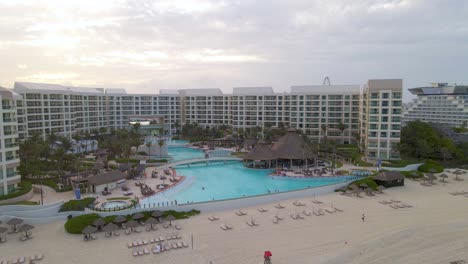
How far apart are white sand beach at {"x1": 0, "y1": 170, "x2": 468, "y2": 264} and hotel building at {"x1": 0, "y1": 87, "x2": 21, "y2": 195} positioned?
7856 millimetres

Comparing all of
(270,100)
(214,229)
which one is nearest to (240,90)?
(270,100)

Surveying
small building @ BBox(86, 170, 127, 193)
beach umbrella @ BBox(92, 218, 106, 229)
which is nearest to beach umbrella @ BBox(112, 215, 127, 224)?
beach umbrella @ BBox(92, 218, 106, 229)

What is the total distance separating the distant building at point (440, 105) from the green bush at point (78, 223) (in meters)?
90.7

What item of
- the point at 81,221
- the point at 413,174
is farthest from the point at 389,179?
the point at 81,221

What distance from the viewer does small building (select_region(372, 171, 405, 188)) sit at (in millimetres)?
40884

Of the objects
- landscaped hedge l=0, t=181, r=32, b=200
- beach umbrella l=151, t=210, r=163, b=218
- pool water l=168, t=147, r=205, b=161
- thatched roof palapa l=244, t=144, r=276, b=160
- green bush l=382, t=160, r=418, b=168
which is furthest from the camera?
pool water l=168, t=147, r=205, b=161

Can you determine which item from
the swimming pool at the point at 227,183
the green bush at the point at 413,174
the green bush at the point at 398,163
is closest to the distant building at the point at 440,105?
the green bush at the point at 398,163

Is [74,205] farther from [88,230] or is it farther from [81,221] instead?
[88,230]

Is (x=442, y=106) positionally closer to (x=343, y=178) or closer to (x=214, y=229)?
(x=343, y=178)

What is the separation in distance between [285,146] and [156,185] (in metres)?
22.8

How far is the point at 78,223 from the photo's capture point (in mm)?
26984

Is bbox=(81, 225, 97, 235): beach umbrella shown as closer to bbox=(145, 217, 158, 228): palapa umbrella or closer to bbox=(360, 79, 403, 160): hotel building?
bbox=(145, 217, 158, 228): palapa umbrella

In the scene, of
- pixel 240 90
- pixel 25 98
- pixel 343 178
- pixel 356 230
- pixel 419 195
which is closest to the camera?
pixel 356 230

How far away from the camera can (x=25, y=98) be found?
63625 millimetres
